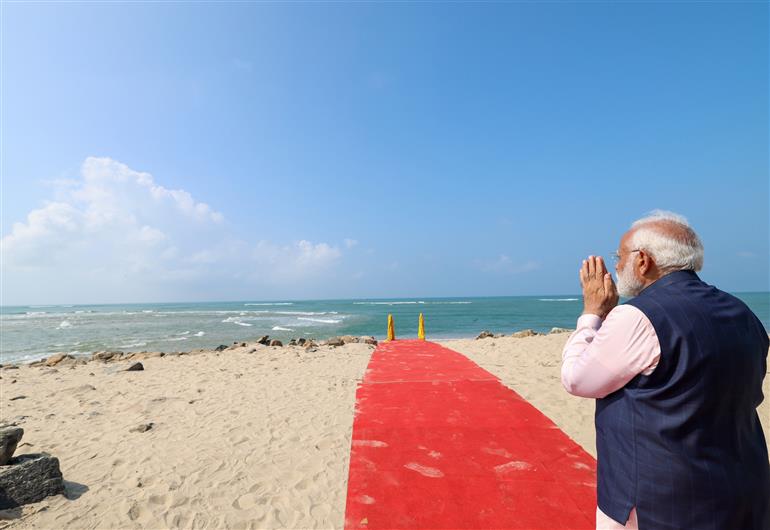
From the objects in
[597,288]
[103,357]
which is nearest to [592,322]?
[597,288]

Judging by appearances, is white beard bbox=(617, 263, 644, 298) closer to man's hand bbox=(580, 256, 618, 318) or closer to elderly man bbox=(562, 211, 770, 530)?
man's hand bbox=(580, 256, 618, 318)

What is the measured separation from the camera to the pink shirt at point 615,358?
136cm

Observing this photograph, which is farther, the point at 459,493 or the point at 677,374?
the point at 459,493

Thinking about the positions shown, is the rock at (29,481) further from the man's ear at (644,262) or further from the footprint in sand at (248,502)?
the man's ear at (644,262)

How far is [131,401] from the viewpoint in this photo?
22.4 ft

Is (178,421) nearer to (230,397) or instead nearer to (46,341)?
(230,397)


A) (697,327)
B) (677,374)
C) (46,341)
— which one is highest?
(697,327)

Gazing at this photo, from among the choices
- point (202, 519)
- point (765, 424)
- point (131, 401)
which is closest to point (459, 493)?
point (202, 519)

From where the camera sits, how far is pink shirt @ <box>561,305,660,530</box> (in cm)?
136

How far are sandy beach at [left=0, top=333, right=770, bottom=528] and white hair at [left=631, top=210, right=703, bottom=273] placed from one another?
9.88ft

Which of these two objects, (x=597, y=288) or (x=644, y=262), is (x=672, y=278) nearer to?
(x=644, y=262)

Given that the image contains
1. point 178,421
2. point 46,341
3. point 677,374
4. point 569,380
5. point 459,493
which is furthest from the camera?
point 46,341

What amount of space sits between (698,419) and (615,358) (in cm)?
32

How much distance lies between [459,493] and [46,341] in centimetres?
2730
